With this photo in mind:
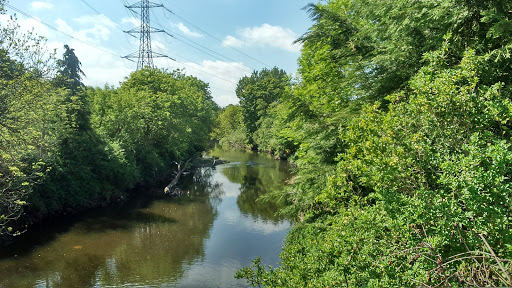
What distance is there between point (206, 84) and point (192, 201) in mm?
41219

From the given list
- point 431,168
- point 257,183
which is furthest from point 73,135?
point 431,168

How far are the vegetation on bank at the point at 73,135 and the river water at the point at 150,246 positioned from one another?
1.76m

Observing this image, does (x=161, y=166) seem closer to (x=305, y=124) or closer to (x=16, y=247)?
(x=16, y=247)

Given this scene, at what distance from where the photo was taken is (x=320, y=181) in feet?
33.1

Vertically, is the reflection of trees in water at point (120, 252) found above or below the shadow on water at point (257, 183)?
below

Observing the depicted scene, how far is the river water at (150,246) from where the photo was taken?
507 inches

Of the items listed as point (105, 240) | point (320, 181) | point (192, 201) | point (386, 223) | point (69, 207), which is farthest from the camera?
point (192, 201)

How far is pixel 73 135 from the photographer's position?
787 inches

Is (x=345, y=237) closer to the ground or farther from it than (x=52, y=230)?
farther from it

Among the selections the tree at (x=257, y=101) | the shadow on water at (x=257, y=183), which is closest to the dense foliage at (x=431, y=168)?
the shadow on water at (x=257, y=183)

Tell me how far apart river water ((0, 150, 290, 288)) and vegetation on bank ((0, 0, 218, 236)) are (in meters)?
1.76

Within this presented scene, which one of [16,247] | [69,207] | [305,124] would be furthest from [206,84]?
[305,124]

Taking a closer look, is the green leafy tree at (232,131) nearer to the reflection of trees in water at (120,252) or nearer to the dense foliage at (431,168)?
the reflection of trees in water at (120,252)

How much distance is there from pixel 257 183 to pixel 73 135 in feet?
58.0
